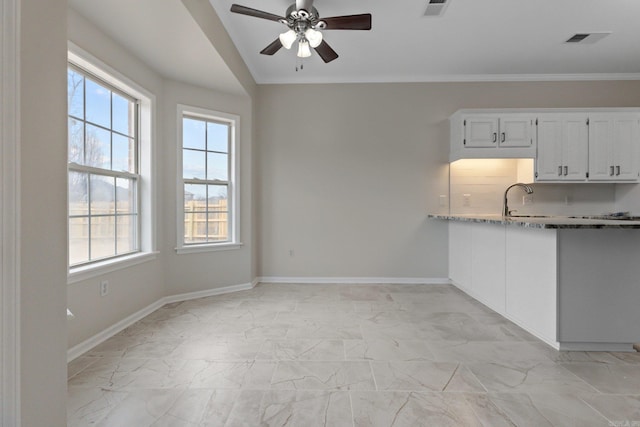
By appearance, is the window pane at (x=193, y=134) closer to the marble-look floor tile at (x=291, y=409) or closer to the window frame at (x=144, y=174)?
the window frame at (x=144, y=174)

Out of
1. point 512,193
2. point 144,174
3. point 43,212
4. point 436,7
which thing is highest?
point 436,7

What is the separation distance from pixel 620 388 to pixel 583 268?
76 cm

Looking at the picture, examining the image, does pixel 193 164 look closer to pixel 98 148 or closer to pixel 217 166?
pixel 217 166

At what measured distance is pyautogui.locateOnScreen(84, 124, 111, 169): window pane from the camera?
255 centimetres

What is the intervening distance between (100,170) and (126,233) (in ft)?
2.28

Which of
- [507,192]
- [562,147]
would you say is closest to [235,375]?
[507,192]

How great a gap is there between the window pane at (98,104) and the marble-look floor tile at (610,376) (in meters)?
3.93

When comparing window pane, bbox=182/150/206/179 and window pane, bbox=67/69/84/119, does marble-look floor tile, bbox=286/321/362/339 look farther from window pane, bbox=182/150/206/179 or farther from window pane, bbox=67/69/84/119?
window pane, bbox=67/69/84/119

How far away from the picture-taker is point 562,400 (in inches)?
67.8

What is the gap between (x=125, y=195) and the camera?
10.0ft

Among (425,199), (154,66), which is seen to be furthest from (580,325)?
(154,66)

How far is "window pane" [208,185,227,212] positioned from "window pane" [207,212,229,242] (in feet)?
0.24

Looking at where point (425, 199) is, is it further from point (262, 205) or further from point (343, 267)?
point (262, 205)

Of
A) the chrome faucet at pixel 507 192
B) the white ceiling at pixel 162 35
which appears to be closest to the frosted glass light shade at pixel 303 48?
the white ceiling at pixel 162 35
